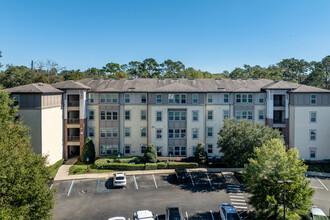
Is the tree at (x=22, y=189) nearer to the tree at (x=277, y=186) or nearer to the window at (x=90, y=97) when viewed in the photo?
the tree at (x=277, y=186)

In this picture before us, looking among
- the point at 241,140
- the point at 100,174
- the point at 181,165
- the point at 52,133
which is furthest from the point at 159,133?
the point at 52,133

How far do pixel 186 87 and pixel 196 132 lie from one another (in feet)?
25.1

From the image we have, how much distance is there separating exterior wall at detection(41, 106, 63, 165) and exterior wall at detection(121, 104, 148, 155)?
384 inches

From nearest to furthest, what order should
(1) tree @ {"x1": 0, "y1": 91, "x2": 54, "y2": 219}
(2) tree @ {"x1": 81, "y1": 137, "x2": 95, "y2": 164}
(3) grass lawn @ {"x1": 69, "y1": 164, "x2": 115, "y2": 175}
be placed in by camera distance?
(1) tree @ {"x1": 0, "y1": 91, "x2": 54, "y2": 219}
(3) grass lawn @ {"x1": 69, "y1": 164, "x2": 115, "y2": 175}
(2) tree @ {"x1": 81, "y1": 137, "x2": 95, "y2": 164}

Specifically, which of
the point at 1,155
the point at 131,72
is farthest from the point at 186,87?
the point at 131,72

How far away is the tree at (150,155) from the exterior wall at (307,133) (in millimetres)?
22072

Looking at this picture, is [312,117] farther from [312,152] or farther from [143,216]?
[143,216]

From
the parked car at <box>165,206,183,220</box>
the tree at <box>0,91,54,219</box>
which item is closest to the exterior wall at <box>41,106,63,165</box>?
the tree at <box>0,91,54,219</box>

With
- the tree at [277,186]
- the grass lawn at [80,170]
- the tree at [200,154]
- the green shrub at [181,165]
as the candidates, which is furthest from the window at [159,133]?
the tree at [277,186]

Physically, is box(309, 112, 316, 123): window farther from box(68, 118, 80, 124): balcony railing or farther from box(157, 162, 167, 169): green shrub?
box(68, 118, 80, 124): balcony railing

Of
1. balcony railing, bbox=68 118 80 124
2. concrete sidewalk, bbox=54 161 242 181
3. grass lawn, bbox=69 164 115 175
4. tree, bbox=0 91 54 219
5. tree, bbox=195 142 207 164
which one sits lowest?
concrete sidewalk, bbox=54 161 242 181

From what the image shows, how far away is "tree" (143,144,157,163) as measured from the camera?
33.5 metres

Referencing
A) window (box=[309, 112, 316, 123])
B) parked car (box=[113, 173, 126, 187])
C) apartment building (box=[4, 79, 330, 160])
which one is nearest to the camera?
parked car (box=[113, 173, 126, 187])

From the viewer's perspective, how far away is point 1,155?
15.0 meters
